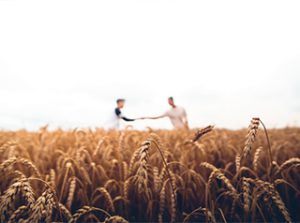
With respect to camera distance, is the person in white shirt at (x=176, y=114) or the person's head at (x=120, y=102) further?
the person in white shirt at (x=176, y=114)

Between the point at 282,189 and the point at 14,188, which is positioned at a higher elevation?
the point at 14,188

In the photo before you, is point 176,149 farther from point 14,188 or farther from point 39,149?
point 14,188

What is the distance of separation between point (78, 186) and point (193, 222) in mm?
734

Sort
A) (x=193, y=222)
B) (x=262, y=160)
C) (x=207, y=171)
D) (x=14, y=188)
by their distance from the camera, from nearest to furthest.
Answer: (x=14, y=188), (x=193, y=222), (x=207, y=171), (x=262, y=160)

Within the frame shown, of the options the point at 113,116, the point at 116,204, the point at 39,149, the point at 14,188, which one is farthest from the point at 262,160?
the point at 113,116

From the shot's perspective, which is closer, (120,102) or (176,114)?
(120,102)

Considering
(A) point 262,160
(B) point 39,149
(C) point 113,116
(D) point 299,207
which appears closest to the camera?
(D) point 299,207

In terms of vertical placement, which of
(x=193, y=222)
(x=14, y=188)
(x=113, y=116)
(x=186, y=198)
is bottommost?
(x=193, y=222)

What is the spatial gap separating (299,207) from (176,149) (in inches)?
35.9

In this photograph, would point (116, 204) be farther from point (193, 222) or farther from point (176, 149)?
point (176, 149)

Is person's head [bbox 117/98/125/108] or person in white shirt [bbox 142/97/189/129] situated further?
person in white shirt [bbox 142/97/189/129]

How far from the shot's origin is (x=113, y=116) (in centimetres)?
781

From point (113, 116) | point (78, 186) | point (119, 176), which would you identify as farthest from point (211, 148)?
point (113, 116)

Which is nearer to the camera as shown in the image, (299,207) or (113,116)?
(299,207)
